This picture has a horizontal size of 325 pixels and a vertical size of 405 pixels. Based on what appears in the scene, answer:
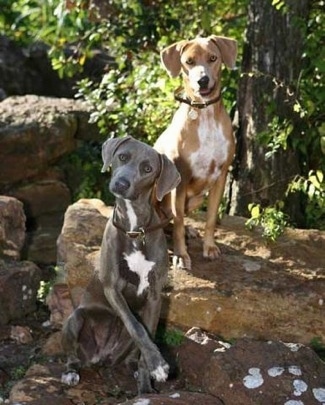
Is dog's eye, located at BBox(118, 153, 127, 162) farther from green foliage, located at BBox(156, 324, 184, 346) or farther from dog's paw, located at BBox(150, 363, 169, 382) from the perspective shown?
green foliage, located at BBox(156, 324, 184, 346)

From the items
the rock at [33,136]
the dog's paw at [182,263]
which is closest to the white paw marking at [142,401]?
the dog's paw at [182,263]

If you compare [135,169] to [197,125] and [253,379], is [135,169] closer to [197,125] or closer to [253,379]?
[197,125]

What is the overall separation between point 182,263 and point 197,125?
0.91 m

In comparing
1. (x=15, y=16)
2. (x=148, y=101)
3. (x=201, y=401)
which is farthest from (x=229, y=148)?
(x=15, y=16)

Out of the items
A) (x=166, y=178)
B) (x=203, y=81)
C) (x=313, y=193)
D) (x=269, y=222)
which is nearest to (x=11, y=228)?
(x=269, y=222)

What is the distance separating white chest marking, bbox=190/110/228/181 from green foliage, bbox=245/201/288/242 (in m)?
0.81

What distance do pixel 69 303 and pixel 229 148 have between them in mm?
1575

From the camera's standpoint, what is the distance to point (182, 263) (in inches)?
206

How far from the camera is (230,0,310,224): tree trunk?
20.8 ft

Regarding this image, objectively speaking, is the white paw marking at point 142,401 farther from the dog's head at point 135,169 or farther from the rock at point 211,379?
the dog's head at point 135,169

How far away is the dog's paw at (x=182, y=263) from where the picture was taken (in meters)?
5.23

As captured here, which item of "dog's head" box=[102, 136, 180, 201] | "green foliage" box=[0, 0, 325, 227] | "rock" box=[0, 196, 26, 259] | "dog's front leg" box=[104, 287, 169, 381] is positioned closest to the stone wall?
"green foliage" box=[0, 0, 325, 227]

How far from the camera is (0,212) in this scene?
595 centimetres

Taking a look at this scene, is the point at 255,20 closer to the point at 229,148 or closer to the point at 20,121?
the point at 229,148
